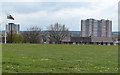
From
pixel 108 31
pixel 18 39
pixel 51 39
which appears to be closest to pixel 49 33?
pixel 51 39

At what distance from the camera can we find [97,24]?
175500 millimetres

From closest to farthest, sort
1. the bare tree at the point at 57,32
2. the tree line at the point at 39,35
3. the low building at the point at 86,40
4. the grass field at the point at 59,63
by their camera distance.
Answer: the grass field at the point at 59,63 < the tree line at the point at 39,35 < the bare tree at the point at 57,32 < the low building at the point at 86,40

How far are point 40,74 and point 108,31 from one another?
164041 millimetres

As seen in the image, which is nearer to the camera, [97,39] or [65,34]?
[65,34]

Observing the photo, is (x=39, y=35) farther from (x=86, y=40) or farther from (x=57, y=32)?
(x=86, y=40)

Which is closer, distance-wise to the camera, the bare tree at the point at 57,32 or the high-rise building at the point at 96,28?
the bare tree at the point at 57,32

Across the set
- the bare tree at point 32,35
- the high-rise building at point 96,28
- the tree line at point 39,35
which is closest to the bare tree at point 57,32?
the tree line at point 39,35

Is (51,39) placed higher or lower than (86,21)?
lower

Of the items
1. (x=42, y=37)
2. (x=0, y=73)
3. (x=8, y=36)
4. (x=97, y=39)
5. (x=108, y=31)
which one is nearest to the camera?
(x=0, y=73)

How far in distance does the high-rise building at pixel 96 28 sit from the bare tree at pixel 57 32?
208ft

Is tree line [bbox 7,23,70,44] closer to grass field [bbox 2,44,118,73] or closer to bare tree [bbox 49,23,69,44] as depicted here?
bare tree [bbox 49,23,69,44]

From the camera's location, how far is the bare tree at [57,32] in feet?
364

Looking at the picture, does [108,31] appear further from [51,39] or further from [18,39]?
[18,39]

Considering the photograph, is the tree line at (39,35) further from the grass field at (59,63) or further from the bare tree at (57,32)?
the grass field at (59,63)
